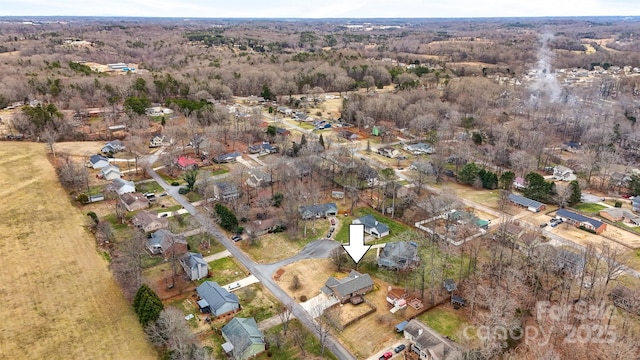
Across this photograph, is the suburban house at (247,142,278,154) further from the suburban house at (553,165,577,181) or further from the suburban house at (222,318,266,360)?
the suburban house at (553,165,577,181)

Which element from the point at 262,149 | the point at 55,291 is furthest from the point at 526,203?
the point at 55,291

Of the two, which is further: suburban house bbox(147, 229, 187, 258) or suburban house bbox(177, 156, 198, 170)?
suburban house bbox(177, 156, 198, 170)

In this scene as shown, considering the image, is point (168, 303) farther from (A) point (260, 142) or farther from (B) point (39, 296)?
(A) point (260, 142)

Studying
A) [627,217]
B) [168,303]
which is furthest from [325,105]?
[168,303]

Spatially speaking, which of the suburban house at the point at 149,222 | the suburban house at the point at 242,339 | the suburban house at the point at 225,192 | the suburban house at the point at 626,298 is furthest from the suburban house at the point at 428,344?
the suburban house at the point at 149,222

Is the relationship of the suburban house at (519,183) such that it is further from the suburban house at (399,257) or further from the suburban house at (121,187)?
the suburban house at (121,187)

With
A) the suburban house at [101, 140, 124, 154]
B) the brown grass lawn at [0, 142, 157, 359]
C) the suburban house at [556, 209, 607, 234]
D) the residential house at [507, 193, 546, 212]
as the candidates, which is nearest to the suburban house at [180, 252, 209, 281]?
the brown grass lawn at [0, 142, 157, 359]
